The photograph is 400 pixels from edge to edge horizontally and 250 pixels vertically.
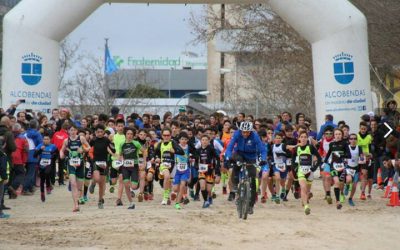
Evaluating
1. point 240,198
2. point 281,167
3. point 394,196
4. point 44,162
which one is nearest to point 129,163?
point 44,162

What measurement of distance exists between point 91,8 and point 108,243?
11544mm

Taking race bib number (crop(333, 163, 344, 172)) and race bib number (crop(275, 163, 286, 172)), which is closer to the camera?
race bib number (crop(333, 163, 344, 172))

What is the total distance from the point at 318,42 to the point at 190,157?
616 cm

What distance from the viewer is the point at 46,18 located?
22703mm

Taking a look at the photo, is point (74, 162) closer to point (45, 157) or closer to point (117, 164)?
point (117, 164)

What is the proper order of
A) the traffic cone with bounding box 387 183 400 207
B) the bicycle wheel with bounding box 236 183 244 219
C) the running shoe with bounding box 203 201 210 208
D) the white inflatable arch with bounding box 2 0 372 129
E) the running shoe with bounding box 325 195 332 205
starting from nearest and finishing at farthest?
the bicycle wheel with bounding box 236 183 244 219 → the running shoe with bounding box 203 201 210 208 → the traffic cone with bounding box 387 183 400 207 → the running shoe with bounding box 325 195 332 205 → the white inflatable arch with bounding box 2 0 372 129

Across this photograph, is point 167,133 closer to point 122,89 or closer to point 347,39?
point 347,39

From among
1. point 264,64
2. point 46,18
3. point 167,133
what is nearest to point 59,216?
point 167,133

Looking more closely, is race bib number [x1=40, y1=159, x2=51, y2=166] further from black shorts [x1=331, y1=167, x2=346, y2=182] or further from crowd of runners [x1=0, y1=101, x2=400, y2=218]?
black shorts [x1=331, y1=167, x2=346, y2=182]

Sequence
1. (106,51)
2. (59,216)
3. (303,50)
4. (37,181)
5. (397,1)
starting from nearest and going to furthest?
(59,216), (37,181), (397,1), (303,50), (106,51)

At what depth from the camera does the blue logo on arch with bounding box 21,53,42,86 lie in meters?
22.7

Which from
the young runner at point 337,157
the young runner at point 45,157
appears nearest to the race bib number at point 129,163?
the young runner at point 45,157

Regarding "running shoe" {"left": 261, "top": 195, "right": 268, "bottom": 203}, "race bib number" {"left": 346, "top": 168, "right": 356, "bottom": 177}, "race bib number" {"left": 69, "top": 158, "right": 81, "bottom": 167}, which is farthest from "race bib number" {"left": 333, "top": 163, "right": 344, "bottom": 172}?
"race bib number" {"left": 69, "top": 158, "right": 81, "bottom": 167}

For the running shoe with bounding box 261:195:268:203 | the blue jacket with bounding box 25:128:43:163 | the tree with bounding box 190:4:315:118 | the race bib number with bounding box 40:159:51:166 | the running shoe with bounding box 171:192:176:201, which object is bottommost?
the running shoe with bounding box 261:195:268:203
